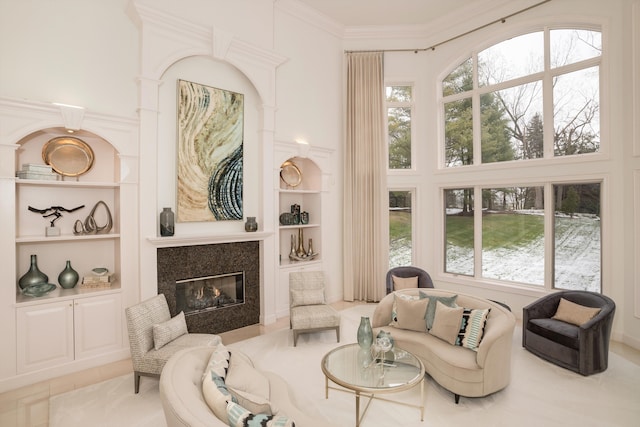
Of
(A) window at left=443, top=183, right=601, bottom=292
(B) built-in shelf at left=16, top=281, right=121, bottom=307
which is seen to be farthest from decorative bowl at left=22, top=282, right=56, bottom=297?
(A) window at left=443, top=183, right=601, bottom=292

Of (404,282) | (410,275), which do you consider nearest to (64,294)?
(404,282)

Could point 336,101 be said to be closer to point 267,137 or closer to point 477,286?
point 267,137

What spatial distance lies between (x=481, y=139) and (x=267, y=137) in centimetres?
383

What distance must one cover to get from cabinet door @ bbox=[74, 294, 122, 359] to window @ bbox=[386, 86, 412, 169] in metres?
5.33

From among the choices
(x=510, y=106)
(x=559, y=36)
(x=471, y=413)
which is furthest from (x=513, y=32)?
(x=471, y=413)

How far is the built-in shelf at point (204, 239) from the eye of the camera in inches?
167

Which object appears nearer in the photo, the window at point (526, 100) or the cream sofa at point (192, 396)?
the cream sofa at point (192, 396)

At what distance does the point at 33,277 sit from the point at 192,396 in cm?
306

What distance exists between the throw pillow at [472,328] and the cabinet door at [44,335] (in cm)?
421

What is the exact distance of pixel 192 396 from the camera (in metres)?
1.81

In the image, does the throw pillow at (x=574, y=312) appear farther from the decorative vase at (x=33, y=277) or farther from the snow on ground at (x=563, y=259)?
the decorative vase at (x=33, y=277)

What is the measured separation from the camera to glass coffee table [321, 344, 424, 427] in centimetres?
269

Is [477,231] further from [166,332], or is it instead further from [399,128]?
[166,332]

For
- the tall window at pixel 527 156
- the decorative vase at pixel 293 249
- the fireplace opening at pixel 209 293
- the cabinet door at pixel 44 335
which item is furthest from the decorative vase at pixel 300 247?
the cabinet door at pixel 44 335
